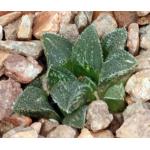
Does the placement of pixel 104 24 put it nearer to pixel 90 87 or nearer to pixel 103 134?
pixel 90 87

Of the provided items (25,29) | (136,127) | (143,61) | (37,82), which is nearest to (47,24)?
(25,29)

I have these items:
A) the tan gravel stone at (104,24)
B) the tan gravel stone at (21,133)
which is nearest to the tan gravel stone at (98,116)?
the tan gravel stone at (21,133)

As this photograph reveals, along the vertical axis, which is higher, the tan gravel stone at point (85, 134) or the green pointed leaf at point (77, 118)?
the green pointed leaf at point (77, 118)

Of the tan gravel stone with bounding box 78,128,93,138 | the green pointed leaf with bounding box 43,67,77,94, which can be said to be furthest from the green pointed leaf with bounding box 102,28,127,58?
the tan gravel stone with bounding box 78,128,93,138

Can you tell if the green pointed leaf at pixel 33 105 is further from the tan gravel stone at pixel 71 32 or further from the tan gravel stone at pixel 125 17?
the tan gravel stone at pixel 125 17

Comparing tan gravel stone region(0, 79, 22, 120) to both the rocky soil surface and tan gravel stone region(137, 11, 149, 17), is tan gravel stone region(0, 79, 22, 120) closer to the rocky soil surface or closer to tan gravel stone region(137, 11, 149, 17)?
the rocky soil surface

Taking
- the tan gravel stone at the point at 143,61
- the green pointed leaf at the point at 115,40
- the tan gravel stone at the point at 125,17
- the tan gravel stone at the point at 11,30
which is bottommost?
the tan gravel stone at the point at 143,61

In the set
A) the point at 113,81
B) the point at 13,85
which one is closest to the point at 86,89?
the point at 113,81
